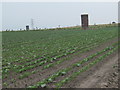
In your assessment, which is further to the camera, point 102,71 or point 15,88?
point 102,71

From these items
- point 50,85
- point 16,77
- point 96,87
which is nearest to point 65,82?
point 50,85

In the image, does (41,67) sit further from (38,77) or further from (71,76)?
(71,76)

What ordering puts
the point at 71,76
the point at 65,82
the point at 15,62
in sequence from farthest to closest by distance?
1. the point at 15,62
2. the point at 71,76
3. the point at 65,82

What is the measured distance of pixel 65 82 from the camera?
271 inches

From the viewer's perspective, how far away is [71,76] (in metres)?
7.59

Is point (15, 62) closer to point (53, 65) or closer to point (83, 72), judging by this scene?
point (53, 65)

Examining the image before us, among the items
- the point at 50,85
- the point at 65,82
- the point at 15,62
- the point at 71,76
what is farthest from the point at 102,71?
the point at 15,62

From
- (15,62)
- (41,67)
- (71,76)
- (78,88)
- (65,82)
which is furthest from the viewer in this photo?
(15,62)

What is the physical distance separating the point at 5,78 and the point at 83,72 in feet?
11.0

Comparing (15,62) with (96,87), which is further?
(15,62)

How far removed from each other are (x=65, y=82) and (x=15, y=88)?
5.92 feet

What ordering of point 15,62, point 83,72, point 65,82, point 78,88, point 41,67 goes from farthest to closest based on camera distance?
point 15,62
point 41,67
point 83,72
point 65,82
point 78,88

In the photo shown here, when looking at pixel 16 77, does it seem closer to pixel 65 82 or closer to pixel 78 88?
pixel 65 82

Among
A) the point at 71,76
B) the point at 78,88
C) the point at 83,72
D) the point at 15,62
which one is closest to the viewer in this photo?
the point at 78,88
